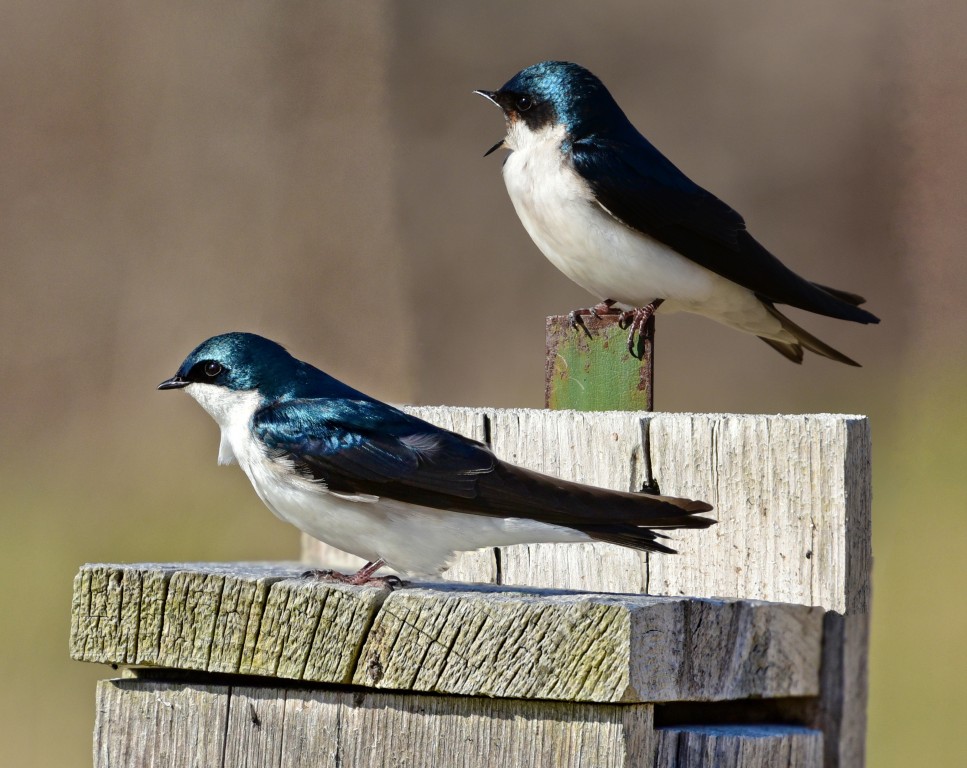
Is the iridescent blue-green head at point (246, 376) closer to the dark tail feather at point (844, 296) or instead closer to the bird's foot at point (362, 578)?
the bird's foot at point (362, 578)

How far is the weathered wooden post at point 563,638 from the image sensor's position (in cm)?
224

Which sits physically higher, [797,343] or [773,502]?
[797,343]

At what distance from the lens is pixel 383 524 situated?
2.69 metres

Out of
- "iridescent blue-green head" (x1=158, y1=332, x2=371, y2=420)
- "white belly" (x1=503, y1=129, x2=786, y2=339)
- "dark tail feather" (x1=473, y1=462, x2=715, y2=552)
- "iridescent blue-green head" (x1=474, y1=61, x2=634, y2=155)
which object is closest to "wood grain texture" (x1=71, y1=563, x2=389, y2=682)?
"dark tail feather" (x1=473, y1=462, x2=715, y2=552)

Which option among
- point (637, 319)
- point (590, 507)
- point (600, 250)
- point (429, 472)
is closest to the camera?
point (590, 507)

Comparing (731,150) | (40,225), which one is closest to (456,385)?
(731,150)

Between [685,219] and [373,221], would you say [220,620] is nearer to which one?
[685,219]

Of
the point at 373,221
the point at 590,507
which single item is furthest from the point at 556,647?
the point at 373,221

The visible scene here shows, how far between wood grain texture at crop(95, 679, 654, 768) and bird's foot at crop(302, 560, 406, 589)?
0.19m

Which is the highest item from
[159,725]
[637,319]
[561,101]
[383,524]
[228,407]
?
[561,101]

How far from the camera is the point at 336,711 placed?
2381 millimetres

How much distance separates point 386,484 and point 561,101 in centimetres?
152

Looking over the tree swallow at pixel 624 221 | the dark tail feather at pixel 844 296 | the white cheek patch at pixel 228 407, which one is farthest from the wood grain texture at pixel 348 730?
the dark tail feather at pixel 844 296

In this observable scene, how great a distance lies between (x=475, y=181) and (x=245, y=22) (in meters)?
1.26
